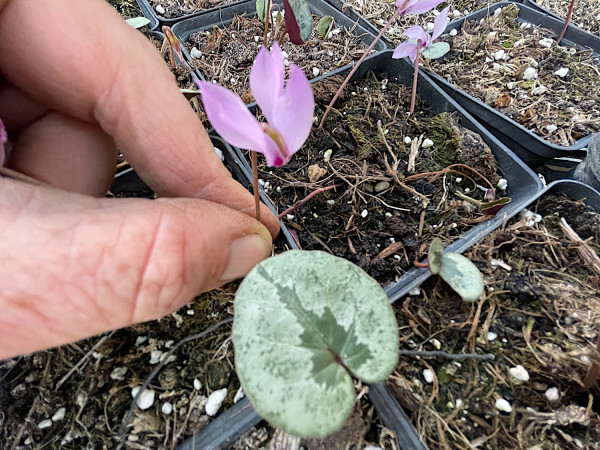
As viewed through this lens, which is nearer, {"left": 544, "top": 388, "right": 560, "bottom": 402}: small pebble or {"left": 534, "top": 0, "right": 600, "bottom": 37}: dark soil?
{"left": 544, "top": 388, "right": 560, "bottom": 402}: small pebble

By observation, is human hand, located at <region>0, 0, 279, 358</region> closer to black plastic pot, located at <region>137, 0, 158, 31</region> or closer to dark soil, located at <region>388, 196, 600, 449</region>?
dark soil, located at <region>388, 196, 600, 449</region>

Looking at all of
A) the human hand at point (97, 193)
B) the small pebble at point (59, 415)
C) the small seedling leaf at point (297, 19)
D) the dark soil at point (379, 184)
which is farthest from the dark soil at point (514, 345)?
the small seedling leaf at point (297, 19)

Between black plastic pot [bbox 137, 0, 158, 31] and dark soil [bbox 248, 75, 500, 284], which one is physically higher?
black plastic pot [bbox 137, 0, 158, 31]


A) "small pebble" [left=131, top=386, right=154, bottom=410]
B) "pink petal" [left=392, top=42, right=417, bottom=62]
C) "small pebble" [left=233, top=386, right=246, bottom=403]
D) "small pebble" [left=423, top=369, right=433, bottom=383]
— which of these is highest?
"pink petal" [left=392, top=42, right=417, bottom=62]

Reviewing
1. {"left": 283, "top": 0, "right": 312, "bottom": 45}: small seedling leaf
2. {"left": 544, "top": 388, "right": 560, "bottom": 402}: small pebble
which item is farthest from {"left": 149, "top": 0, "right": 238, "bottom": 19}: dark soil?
{"left": 544, "top": 388, "right": 560, "bottom": 402}: small pebble

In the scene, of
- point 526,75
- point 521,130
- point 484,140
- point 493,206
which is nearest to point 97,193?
point 493,206

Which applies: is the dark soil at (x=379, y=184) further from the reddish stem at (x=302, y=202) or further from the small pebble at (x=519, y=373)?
the small pebble at (x=519, y=373)

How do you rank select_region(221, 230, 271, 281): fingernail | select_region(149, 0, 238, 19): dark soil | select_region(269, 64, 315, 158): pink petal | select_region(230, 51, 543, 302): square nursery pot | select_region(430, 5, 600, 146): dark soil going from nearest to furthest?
1. select_region(269, 64, 315, 158): pink petal
2. select_region(221, 230, 271, 281): fingernail
3. select_region(230, 51, 543, 302): square nursery pot
4. select_region(430, 5, 600, 146): dark soil
5. select_region(149, 0, 238, 19): dark soil
